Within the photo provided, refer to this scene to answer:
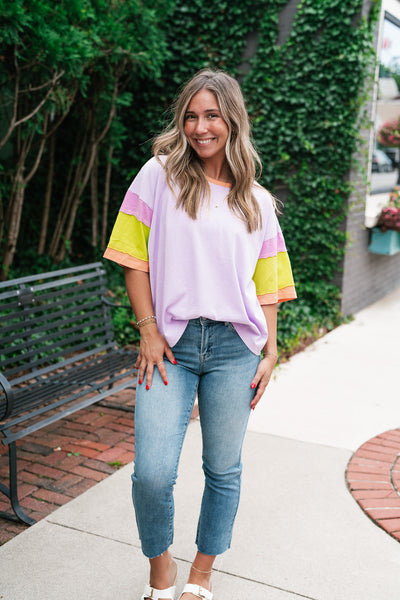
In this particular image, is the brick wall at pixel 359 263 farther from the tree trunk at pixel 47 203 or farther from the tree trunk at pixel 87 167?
the tree trunk at pixel 47 203

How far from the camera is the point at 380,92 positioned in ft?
22.5

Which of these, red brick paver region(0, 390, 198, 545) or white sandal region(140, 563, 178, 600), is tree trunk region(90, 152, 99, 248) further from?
white sandal region(140, 563, 178, 600)

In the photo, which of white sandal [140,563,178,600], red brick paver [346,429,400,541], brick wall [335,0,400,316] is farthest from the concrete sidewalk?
brick wall [335,0,400,316]

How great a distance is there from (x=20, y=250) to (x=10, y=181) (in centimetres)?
93

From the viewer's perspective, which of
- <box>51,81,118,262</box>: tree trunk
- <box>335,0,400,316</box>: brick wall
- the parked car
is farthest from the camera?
the parked car

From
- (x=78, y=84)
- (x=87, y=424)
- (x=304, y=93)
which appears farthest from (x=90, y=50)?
(x=87, y=424)

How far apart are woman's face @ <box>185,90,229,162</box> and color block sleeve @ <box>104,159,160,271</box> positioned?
0.16 metres

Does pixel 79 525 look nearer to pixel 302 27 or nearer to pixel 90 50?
pixel 90 50

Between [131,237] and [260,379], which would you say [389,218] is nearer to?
[260,379]

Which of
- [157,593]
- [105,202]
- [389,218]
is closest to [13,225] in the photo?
[105,202]

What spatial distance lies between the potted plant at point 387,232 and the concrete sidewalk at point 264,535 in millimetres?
3526

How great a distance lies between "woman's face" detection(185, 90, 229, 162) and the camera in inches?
80.2

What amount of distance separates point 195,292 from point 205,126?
0.56 metres

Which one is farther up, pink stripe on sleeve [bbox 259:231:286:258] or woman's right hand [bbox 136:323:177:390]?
pink stripe on sleeve [bbox 259:231:286:258]
